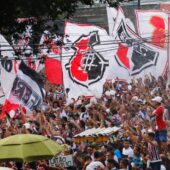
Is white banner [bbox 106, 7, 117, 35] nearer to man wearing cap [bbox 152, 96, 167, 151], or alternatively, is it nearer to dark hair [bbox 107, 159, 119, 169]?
man wearing cap [bbox 152, 96, 167, 151]

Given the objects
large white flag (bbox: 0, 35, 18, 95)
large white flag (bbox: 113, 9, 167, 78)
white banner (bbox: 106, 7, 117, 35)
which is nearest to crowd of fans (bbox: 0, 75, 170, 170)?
large white flag (bbox: 113, 9, 167, 78)

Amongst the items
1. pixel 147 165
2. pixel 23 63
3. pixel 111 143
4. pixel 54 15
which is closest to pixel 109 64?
pixel 23 63

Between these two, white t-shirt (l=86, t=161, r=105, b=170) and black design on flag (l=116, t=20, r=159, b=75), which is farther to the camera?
black design on flag (l=116, t=20, r=159, b=75)

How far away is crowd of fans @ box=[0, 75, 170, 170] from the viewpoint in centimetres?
1741

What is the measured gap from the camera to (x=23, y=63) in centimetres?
2430

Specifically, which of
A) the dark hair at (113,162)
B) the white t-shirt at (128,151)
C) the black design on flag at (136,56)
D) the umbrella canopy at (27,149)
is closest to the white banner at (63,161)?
the white t-shirt at (128,151)

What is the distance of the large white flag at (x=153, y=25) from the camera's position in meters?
28.5

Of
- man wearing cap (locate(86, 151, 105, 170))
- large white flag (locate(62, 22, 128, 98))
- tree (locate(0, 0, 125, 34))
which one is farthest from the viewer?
large white flag (locate(62, 22, 128, 98))

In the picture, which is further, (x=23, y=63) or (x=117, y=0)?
(x=23, y=63)

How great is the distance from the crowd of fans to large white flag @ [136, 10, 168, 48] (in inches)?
62.1

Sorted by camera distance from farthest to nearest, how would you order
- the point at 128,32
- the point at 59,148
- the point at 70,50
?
the point at 128,32 → the point at 70,50 → the point at 59,148

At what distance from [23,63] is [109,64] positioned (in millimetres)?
3966

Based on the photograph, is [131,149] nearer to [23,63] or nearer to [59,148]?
[59,148]

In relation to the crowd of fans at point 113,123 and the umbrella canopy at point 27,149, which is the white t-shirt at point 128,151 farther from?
the umbrella canopy at point 27,149
